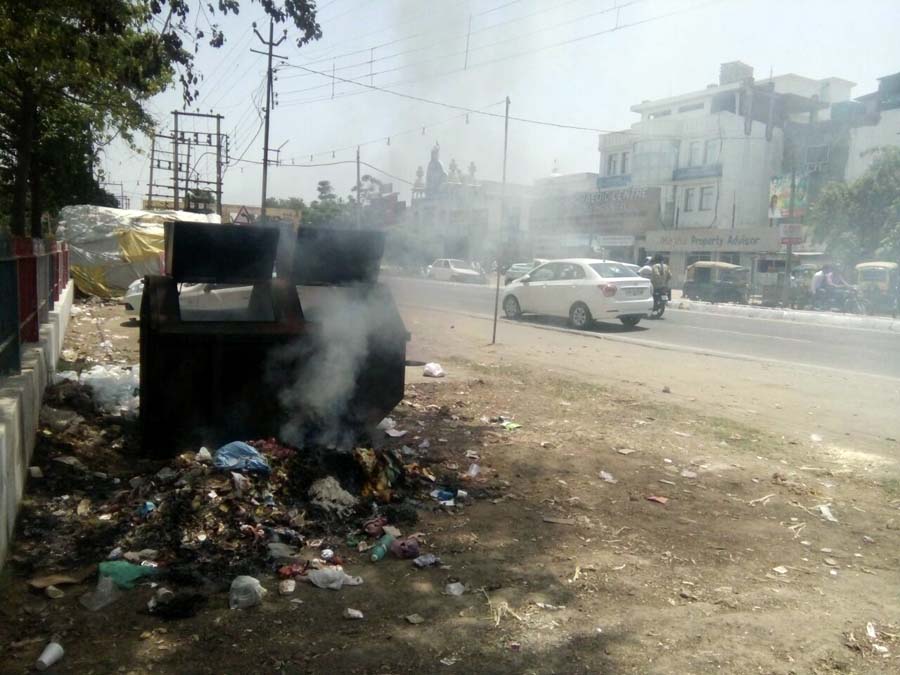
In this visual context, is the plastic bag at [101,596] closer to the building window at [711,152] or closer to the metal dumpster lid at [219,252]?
the metal dumpster lid at [219,252]

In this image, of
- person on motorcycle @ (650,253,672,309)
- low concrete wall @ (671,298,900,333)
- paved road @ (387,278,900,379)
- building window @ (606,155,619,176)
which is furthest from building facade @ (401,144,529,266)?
low concrete wall @ (671,298,900,333)

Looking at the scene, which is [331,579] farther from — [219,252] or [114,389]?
[114,389]

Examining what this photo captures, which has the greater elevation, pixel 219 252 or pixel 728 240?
pixel 728 240

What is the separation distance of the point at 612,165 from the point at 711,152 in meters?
2.25

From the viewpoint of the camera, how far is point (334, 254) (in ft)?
16.8

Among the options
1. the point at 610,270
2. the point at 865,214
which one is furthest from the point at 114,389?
the point at 865,214

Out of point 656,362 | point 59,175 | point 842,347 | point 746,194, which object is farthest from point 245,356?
point 746,194

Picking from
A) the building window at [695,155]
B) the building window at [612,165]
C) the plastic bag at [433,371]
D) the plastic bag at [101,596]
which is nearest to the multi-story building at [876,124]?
the building window at [612,165]

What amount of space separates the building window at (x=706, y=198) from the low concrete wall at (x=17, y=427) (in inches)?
573

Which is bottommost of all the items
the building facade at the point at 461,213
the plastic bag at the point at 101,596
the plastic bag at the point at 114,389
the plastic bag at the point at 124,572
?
the plastic bag at the point at 101,596

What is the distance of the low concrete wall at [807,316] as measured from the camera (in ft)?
51.8

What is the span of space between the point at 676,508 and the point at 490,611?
1.66 metres

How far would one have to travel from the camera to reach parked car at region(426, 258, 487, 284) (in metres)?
20.2

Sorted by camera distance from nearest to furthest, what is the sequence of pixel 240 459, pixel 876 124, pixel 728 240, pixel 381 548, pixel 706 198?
pixel 381 548, pixel 240 459, pixel 706 198, pixel 876 124, pixel 728 240
